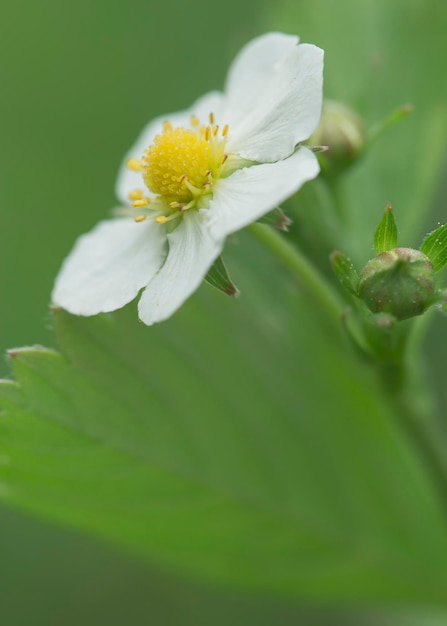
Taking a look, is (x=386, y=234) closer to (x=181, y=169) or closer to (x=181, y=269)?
(x=181, y=269)

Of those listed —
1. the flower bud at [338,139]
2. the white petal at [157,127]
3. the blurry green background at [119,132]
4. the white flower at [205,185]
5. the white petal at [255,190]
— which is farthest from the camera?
the blurry green background at [119,132]

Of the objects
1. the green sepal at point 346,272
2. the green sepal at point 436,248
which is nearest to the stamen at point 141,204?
the green sepal at point 346,272

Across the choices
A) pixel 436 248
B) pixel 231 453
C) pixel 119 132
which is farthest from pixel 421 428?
pixel 119 132

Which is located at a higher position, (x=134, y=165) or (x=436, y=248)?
(x=134, y=165)

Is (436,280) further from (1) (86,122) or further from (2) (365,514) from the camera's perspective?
(1) (86,122)

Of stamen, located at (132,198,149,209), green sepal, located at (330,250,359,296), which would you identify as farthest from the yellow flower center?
green sepal, located at (330,250,359,296)

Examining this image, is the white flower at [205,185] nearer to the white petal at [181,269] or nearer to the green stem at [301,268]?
the white petal at [181,269]
